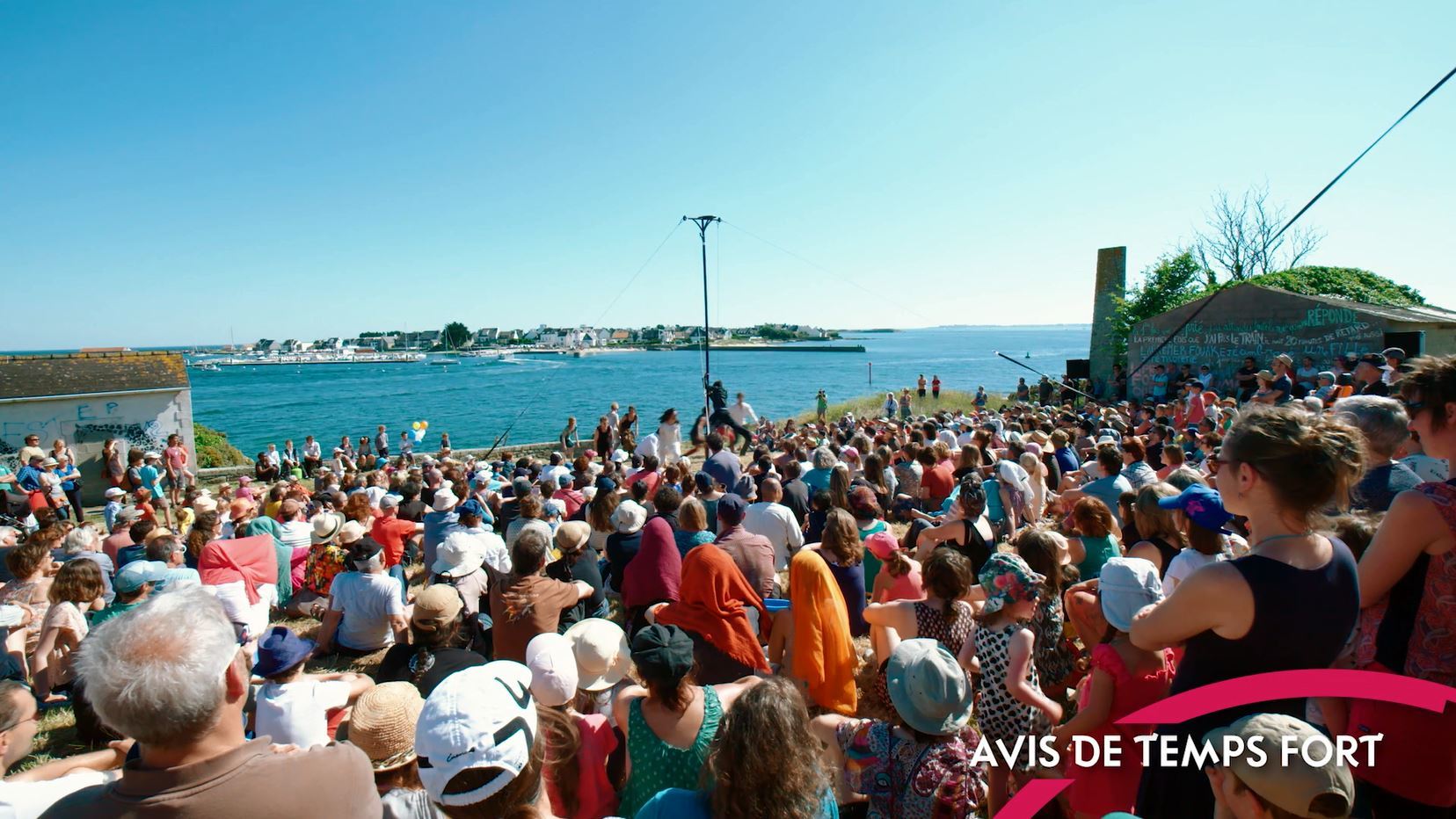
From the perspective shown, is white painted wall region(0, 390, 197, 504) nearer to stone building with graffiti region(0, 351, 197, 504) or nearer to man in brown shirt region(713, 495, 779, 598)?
stone building with graffiti region(0, 351, 197, 504)

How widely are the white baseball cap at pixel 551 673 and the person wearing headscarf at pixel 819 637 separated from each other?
129cm

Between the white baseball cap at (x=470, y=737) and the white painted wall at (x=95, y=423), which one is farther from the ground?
the white baseball cap at (x=470, y=737)

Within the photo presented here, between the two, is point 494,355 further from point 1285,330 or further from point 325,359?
point 1285,330

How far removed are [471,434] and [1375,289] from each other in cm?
5158

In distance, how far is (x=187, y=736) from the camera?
1.56 meters

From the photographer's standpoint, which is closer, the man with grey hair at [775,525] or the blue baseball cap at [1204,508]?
the blue baseball cap at [1204,508]

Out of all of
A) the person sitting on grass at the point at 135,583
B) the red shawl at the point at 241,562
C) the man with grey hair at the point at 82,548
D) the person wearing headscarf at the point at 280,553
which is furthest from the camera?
the person wearing headscarf at the point at 280,553

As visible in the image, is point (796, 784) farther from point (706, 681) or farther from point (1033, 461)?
point (1033, 461)

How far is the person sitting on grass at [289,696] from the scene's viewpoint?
9.48ft

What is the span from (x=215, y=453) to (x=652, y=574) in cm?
2886

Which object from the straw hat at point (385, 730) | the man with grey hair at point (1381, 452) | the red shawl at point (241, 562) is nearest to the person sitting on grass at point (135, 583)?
the red shawl at point (241, 562)

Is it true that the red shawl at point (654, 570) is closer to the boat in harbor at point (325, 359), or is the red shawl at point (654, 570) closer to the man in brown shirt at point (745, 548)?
the man in brown shirt at point (745, 548)

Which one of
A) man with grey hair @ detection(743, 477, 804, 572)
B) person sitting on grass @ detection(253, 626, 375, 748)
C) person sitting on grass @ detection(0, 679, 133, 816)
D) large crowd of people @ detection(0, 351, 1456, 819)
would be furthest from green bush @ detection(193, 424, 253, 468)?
person sitting on grass @ detection(253, 626, 375, 748)

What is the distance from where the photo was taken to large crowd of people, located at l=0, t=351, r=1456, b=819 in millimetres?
1656
